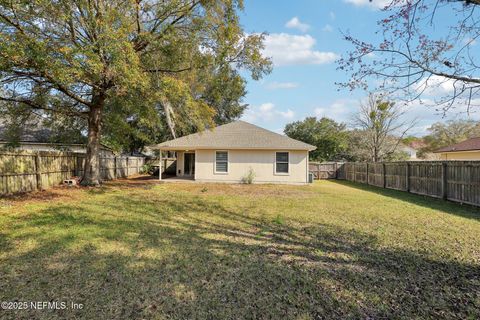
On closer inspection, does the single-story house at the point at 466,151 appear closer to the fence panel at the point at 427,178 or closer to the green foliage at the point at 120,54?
the fence panel at the point at 427,178

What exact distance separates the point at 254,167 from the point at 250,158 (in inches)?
24.2

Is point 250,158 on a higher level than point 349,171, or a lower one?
higher

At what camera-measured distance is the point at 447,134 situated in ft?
136

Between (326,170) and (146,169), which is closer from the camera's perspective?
(326,170)

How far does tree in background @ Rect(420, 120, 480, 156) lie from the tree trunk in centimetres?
4322

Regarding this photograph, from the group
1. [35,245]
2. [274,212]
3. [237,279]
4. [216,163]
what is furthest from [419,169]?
[35,245]

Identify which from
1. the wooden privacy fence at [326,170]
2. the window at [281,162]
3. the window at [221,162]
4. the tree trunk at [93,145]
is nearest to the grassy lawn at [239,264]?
the tree trunk at [93,145]

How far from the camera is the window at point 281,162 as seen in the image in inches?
692

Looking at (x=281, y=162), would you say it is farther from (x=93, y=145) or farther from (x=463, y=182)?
(x=93, y=145)

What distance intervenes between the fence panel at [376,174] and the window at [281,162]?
18.0ft

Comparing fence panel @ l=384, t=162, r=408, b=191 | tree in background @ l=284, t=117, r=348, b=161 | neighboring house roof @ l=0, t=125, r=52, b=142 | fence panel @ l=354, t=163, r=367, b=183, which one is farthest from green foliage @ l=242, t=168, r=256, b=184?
neighboring house roof @ l=0, t=125, r=52, b=142

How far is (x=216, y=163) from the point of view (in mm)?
18031

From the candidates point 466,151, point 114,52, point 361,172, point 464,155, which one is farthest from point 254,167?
point 464,155

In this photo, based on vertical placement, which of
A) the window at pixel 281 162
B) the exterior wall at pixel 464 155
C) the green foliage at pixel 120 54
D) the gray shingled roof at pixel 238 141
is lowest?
the window at pixel 281 162
